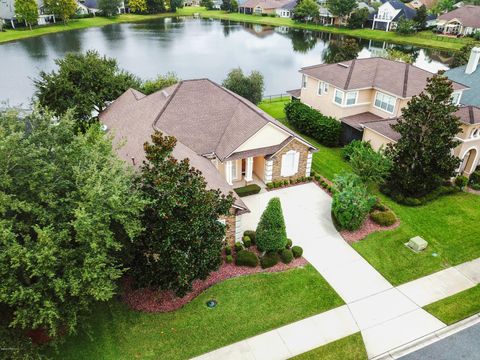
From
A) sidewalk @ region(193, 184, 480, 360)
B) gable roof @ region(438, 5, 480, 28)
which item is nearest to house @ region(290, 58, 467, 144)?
sidewalk @ region(193, 184, 480, 360)

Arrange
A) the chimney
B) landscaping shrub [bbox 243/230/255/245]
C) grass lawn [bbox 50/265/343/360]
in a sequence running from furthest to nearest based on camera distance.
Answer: the chimney < landscaping shrub [bbox 243/230/255/245] < grass lawn [bbox 50/265/343/360]

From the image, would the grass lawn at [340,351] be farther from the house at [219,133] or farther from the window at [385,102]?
the window at [385,102]

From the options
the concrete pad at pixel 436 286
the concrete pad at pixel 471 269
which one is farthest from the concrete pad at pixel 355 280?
the concrete pad at pixel 471 269

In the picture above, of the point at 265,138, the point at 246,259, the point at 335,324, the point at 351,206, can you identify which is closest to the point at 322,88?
the point at 265,138

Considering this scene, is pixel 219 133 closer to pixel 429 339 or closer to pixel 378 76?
pixel 378 76

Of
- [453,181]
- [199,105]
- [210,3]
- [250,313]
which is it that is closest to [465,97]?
[453,181]

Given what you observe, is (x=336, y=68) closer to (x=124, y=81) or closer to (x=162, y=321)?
(x=124, y=81)

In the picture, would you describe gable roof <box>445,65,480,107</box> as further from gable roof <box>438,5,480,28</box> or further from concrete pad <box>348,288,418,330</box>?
gable roof <box>438,5,480,28</box>
